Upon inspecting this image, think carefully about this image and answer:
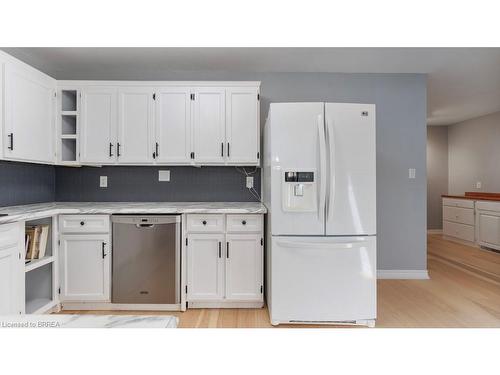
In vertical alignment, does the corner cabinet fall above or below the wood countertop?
below

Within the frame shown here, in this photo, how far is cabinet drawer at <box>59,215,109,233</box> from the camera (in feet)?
7.85

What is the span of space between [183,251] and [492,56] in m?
3.49

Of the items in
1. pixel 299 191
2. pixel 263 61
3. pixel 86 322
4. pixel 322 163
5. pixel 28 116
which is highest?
pixel 263 61

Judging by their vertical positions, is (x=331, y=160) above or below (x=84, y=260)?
above

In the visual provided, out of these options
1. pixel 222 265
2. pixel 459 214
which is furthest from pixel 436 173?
pixel 222 265

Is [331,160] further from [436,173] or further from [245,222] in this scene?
[436,173]

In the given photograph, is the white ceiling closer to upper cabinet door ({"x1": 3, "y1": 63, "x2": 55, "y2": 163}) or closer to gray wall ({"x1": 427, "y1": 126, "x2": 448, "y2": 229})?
upper cabinet door ({"x1": 3, "y1": 63, "x2": 55, "y2": 163})

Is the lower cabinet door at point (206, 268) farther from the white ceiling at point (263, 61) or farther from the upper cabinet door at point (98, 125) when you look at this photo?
the white ceiling at point (263, 61)

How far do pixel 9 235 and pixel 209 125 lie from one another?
1706mm

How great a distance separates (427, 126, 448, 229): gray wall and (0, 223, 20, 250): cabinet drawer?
6.50 m

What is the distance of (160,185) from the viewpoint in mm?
3037

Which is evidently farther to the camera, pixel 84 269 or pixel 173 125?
pixel 173 125

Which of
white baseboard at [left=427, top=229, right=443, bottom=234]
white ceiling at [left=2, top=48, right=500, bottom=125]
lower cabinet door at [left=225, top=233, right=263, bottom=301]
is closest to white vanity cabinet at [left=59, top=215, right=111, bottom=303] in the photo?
lower cabinet door at [left=225, top=233, right=263, bottom=301]

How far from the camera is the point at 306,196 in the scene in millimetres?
2088
